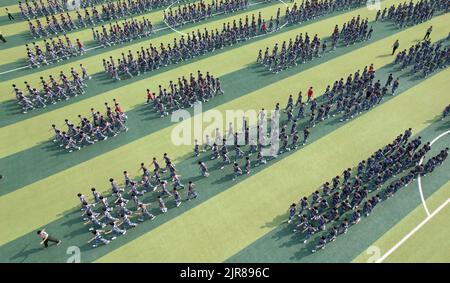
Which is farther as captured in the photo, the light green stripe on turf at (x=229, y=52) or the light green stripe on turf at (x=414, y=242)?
the light green stripe on turf at (x=229, y=52)

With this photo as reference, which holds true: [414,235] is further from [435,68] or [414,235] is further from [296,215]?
[435,68]

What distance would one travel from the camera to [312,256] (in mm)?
19250

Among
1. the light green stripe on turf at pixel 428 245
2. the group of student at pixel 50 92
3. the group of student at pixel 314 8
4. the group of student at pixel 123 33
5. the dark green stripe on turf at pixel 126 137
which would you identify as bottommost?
the light green stripe on turf at pixel 428 245

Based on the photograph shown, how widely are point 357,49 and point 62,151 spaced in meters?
32.6

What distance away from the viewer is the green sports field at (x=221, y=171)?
769 inches

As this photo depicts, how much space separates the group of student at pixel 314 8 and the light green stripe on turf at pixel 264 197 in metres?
18.3

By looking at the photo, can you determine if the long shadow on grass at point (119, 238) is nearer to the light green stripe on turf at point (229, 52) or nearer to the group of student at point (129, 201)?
the group of student at point (129, 201)

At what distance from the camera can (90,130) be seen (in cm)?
2586

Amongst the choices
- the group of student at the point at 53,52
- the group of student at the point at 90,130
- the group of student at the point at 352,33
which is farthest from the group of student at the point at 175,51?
the group of student at the point at 352,33

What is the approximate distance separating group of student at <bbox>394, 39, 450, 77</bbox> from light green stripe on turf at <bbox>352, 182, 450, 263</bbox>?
1785 cm

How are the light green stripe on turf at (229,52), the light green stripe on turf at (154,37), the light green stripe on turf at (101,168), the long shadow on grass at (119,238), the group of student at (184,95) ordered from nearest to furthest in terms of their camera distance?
the long shadow on grass at (119,238) → the light green stripe on turf at (101,168) → the group of student at (184,95) → the light green stripe on turf at (229,52) → the light green stripe on turf at (154,37)

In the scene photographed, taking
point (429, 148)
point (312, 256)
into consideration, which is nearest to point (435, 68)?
point (429, 148)

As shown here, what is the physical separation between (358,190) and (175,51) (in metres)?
23.1

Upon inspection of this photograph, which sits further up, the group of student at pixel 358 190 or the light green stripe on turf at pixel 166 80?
the light green stripe on turf at pixel 166 80
